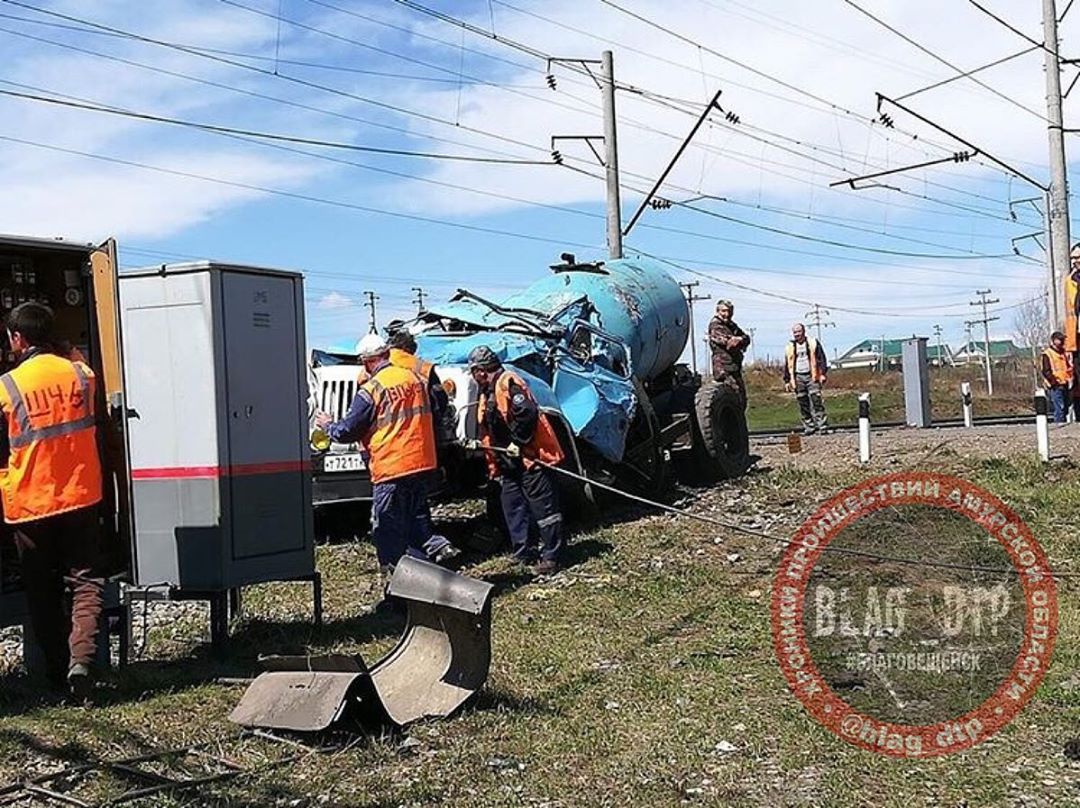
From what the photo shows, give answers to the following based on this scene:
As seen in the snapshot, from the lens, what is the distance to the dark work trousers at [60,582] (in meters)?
6.85

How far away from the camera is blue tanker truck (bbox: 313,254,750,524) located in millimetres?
11406

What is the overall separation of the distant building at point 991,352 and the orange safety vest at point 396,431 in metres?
67.5

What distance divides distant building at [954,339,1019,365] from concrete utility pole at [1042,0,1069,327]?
1972 inches

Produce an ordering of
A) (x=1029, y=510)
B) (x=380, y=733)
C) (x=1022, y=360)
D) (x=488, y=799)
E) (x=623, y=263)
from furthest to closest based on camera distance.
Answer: (x=1022, y=360) < (x=623, y=263) < (x=1029, y=510) < (x=380, y=733) < (x=488, y=799)

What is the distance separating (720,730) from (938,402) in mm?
35192

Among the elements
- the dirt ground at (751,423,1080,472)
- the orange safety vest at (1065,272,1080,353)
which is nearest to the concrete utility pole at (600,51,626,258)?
the dirt ground at (751,423,1080,472)

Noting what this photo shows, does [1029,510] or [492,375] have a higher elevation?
[492,375]

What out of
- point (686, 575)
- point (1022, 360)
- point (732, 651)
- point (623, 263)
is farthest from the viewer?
point (1022, 360)

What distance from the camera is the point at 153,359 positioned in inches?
320

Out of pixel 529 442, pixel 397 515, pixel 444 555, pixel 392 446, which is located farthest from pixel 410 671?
pixel 529 442

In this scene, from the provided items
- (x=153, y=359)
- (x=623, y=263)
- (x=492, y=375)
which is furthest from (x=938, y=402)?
(x=153, y=359)

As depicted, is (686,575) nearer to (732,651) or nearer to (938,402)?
(732,651)

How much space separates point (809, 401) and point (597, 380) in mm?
8820

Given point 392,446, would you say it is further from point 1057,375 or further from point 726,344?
point 1057,375
